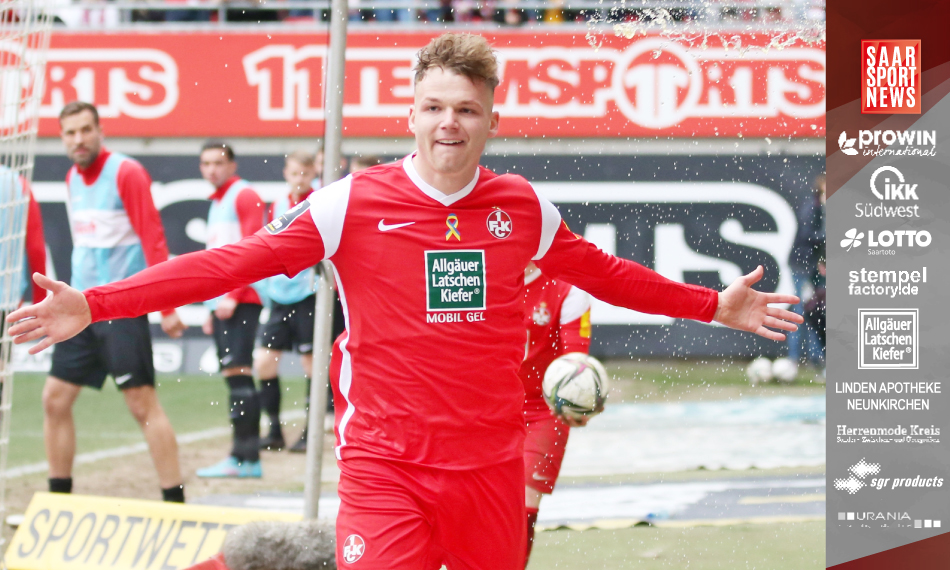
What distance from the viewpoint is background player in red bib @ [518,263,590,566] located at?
4.41 m

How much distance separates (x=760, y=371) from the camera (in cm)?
1071

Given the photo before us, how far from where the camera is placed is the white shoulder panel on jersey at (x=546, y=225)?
10.4 feet

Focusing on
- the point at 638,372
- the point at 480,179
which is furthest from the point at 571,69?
the point at 480,179

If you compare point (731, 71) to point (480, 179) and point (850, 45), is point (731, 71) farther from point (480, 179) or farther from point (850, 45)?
point (480, 179)

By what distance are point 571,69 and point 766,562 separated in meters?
6.79

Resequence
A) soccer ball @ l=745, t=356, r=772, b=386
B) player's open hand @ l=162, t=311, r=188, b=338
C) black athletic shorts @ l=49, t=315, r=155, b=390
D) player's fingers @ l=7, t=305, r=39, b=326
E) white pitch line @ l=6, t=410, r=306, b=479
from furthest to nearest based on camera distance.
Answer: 1. soccer ball @ l=745, t=356, r=772, b=386
2. white pitch line @ l=6, t=410, r=306, b=479
3. player's open hand @ l=162, t=311, r=188, b=338
4. black athletic shorts @ l=49, t=315, r=155, b=390
5. player's fingers @ l=7, t=305, r=39, b=326

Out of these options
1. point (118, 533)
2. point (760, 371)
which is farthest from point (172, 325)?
point (760, 371)

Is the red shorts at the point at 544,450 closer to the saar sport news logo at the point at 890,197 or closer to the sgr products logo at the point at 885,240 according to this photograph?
the sgr products logo at the point at 885,240

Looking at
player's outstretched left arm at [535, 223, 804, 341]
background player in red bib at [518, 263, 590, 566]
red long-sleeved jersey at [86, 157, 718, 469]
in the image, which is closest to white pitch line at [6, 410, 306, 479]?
background player in red bib at [518, 263, 590, 566]

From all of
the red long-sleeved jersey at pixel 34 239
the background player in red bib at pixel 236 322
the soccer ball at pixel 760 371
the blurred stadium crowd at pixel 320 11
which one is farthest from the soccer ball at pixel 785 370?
the red long-sleeved jersey at pixel 34 239

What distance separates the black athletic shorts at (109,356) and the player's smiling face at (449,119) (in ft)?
11.1

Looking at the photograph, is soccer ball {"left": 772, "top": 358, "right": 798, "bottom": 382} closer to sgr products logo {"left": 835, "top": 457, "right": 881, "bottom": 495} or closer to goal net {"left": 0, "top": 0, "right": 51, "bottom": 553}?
sgr products logo {"left": 835, "top": 457, "right": 881, "bottom": 495}

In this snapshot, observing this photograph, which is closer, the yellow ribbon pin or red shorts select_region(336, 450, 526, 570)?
red shorts select_region(336, 450, 526, 570)

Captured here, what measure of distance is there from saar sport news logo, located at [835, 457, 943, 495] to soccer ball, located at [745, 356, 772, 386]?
6484 millimetres
